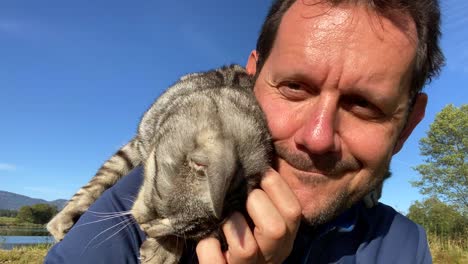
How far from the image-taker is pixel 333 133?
1.81 m

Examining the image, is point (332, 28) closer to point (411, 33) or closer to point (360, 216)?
point (411, 33)

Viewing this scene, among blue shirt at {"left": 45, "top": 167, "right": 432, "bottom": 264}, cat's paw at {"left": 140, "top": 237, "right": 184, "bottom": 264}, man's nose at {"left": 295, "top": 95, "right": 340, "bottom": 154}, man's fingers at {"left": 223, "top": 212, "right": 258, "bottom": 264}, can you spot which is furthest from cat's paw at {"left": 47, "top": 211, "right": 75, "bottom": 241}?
man's nose at {"left": 295, "top": 95, "right": 340, "bottom": 154}

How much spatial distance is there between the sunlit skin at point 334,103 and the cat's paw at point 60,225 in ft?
5.62

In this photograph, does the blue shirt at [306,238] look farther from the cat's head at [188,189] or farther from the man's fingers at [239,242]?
the man's fingers at [239,242]

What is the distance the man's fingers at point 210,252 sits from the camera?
61.3 inches

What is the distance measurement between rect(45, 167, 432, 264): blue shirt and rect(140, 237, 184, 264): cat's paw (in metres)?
0.08

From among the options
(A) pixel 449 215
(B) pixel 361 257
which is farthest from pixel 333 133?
(A) pixel 449 215

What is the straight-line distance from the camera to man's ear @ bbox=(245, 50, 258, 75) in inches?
103

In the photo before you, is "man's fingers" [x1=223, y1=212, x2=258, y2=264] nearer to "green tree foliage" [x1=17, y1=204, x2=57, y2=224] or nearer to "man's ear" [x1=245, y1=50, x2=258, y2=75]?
"man's ear" [x1=245, y1=50, x2=258, y2=75]

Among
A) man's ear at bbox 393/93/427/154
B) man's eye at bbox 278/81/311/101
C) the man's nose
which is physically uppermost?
man's ear at bbox 393/93/427/154

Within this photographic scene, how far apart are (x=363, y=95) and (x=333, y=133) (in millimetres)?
254

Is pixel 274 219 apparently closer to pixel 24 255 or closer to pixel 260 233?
pixel 260 233

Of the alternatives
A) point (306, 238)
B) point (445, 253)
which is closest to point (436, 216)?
point (445, 253)

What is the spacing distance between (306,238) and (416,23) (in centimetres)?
137
